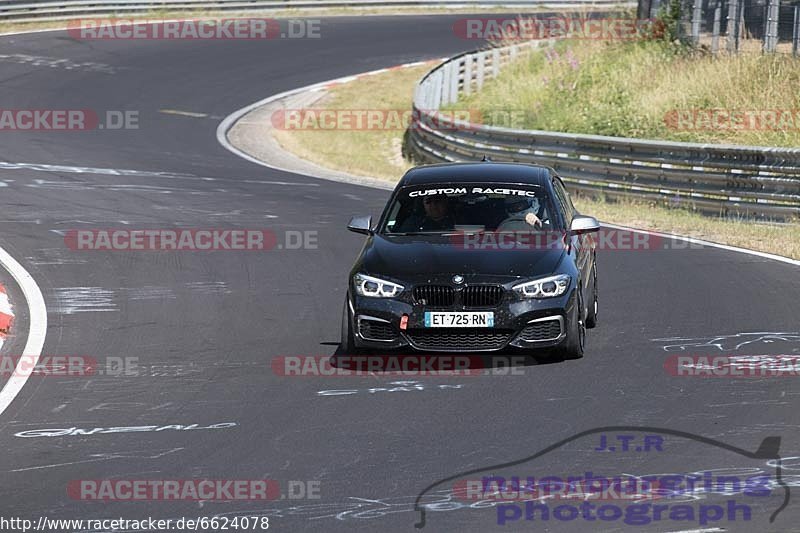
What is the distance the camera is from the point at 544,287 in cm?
1044

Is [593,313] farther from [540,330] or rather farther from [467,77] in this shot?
[467,77]

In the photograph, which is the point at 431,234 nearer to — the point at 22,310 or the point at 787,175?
the point at 22,310

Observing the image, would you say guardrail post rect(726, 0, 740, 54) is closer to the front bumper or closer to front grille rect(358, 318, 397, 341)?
the front bumper

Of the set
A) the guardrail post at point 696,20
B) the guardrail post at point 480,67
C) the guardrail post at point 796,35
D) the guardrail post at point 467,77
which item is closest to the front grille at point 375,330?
the guardrail post at point 796,35

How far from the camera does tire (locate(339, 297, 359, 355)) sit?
10.7m

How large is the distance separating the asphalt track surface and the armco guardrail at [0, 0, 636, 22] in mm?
24366

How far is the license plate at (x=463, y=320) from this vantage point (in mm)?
10234

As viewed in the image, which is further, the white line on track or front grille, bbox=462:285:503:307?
front grille, bbox=462:285:503:307

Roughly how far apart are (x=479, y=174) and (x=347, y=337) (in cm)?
210

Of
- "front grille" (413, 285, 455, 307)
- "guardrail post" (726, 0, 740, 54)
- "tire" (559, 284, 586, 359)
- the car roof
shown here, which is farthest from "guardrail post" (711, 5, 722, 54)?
"front grille" (413, 285, 455, 307)

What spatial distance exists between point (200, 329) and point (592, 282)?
136 inches

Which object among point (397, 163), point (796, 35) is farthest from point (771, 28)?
point (397, 163)

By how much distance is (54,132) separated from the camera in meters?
29.5

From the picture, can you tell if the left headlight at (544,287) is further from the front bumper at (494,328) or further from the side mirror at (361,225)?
the side mirror at (361,225)
